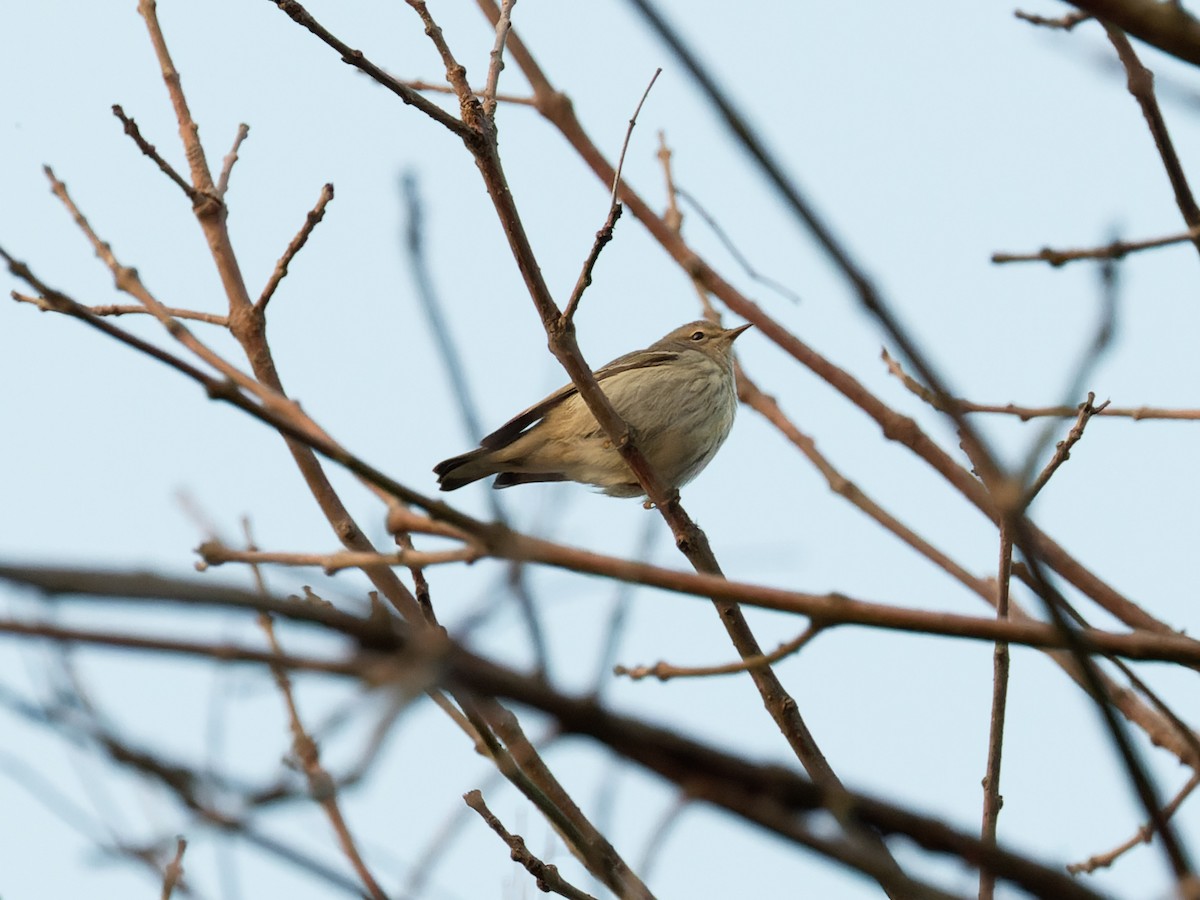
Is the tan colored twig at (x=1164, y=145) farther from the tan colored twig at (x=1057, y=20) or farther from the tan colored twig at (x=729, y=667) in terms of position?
the tan colored twig at (x=729, y=667)

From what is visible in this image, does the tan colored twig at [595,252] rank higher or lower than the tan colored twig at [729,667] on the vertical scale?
higher

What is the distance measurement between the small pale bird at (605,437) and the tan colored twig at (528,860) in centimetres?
428

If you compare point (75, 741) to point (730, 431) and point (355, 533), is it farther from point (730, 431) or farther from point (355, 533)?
point (730, 431)

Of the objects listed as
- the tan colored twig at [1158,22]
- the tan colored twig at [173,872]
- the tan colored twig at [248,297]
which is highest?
the tan colored twig at [248,297]

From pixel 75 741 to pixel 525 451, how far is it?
6.39 meters

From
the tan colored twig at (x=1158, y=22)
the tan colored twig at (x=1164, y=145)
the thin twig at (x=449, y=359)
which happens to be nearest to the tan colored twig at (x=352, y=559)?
the thin twig at (x=449, y=359)

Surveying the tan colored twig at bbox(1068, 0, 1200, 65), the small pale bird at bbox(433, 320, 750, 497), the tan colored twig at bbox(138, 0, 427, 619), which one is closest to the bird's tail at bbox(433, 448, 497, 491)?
the small pale bird at bbox(433, 320, 750, 497)

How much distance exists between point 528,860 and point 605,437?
14.8 ft

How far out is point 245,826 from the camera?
1746 mm

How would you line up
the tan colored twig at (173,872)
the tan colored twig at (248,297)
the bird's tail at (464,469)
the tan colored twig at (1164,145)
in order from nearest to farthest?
the tan colored twig at (173,872), the tan colored twig at (1164,145), the tan colored twig at (248,297), the bird's tail at (464,469)

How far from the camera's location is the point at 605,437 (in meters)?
7.84

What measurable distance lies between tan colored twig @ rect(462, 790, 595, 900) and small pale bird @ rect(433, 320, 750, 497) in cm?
428

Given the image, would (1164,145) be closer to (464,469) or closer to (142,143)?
(142,143)

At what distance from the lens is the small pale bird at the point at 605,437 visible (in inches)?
315
